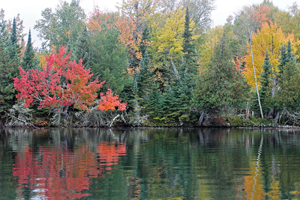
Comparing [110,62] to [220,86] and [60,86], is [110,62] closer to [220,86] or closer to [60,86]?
[60,86]

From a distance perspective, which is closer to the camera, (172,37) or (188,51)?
(172,37)

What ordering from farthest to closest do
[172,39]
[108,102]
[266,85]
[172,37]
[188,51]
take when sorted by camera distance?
1. [188,51]
2. [172,37]
3. [172,39]
4. [266,85]
5. [108,102]

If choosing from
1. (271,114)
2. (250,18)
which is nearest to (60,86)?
(271,114)

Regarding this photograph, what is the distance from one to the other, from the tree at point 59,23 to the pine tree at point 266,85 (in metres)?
27.9

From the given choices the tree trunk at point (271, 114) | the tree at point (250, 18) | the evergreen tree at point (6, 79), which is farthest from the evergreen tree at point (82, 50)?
the tree at point (250, 18)

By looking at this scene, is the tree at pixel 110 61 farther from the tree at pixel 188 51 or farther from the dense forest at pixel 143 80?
the tree at pixel 188 51

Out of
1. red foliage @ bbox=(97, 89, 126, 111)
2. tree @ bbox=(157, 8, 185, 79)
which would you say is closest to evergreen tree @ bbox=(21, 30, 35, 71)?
red foliage @ bbox=(97, 89, 126, 111)

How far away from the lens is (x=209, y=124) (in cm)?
3884

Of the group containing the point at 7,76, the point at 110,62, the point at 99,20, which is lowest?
the point at 7,76

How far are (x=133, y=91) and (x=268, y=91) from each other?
54.4 ft

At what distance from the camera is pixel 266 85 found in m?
40.8

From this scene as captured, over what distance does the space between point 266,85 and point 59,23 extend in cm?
3634

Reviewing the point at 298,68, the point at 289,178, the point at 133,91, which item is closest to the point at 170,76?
the point at 133,91

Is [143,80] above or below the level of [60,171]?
above
